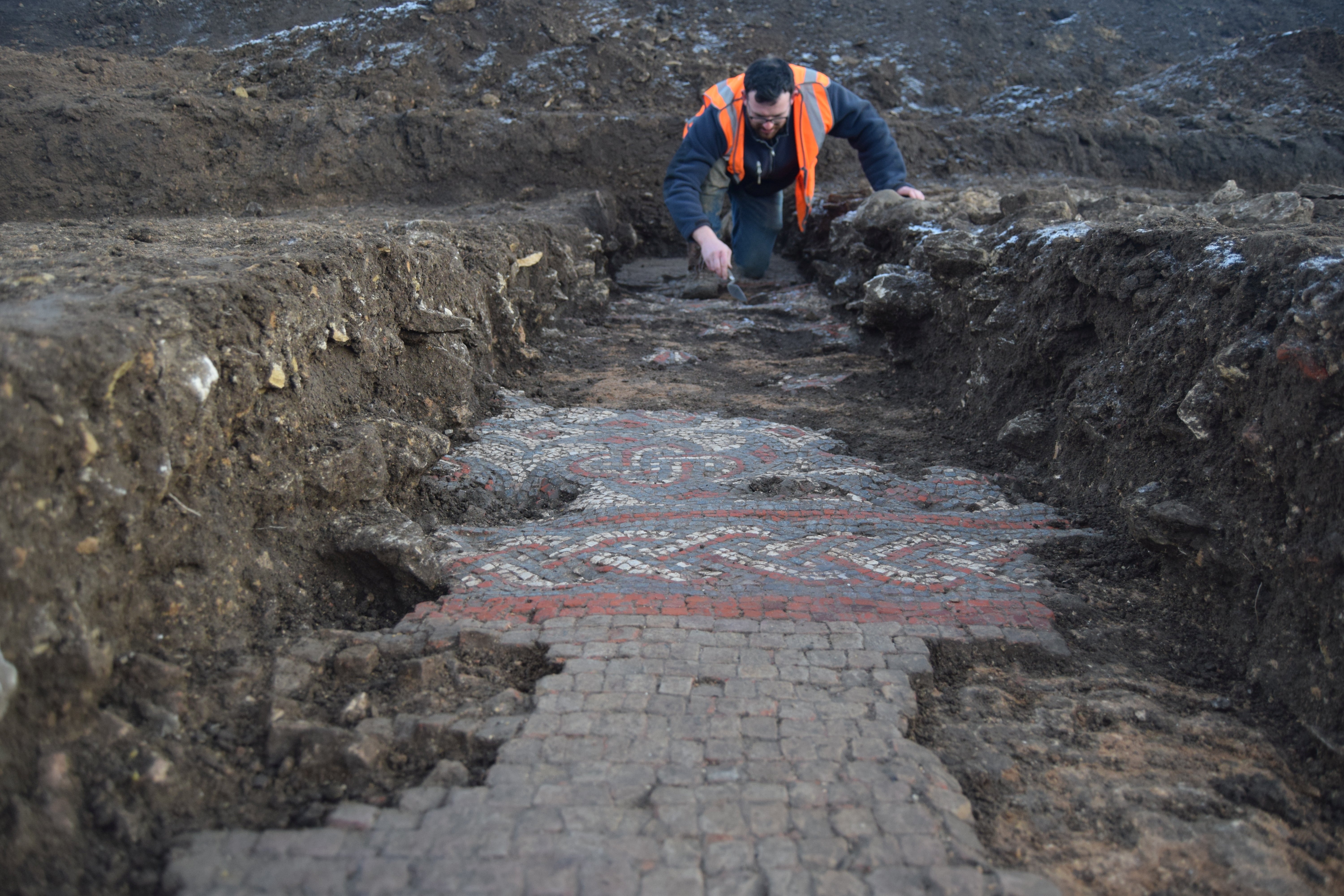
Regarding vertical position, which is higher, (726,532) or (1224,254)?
(1224,254)

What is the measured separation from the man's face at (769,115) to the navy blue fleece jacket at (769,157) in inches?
5.2

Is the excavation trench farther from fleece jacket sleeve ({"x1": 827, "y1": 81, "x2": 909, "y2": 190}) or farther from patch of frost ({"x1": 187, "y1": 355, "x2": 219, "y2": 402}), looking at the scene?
fleece jacket sleeve ({"x1": 827, "y1": 81, "x2": 909, "y2": 190})

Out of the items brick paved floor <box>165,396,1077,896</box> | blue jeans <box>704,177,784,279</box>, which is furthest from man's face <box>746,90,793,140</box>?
brick paved floor <box>165,396,1077,896</box>

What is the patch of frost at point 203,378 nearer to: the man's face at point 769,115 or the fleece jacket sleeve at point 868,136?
the man's face at point 769,115

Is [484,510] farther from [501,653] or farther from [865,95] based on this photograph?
[865,95]

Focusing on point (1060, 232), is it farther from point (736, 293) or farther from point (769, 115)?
point (736, 293)

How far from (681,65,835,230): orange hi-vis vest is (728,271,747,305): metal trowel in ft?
3.06

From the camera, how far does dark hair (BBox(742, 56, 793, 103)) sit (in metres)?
5.96

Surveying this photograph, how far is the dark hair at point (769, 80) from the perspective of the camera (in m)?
5.96

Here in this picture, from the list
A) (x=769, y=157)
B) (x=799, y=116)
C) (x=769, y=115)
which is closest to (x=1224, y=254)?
(x=769, y=115)

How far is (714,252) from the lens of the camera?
5.64 metres

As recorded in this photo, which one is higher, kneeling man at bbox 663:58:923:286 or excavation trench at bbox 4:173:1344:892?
kneeling man at bbox 663:58:923:286

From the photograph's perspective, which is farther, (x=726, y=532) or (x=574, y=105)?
(x=574, y=105)

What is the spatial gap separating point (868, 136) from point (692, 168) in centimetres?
165
